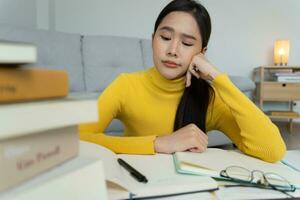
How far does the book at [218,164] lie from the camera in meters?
0.55

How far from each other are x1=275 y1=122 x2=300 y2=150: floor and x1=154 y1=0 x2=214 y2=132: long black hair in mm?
1668

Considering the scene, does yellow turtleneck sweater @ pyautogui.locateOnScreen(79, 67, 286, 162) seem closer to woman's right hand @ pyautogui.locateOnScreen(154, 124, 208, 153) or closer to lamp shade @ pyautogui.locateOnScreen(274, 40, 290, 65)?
woman's right hand @ pyautogui.locateOnScreen(154, 124, 208, 153)

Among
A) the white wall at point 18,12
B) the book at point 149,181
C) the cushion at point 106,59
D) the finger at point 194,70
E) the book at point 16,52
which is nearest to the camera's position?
the book at point 16,52

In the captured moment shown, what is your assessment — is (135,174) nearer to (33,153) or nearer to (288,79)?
(33,153)

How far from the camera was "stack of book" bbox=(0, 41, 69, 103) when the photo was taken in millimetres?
275

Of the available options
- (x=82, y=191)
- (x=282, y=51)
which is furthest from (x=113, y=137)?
(x=282, y=51)

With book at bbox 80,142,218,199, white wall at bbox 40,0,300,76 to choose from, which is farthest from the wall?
book at bbox 80,142,218,199

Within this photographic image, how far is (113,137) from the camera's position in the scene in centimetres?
78

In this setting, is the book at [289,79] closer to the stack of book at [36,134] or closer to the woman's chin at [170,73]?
the woman's chin at [170,73]

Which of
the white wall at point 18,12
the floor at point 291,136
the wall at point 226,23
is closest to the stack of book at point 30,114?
the floor at point 291,136

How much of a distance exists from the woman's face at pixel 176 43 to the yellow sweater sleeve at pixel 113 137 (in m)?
0.17

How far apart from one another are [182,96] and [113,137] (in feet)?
1.06

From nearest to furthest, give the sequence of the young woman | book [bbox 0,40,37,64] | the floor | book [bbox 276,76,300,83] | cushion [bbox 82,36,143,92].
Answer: book [bbox 0,40,37,64] → the young woman → cushion [bbox 82,36,143,92] → the floor → book [bbox 276,76,300,83]

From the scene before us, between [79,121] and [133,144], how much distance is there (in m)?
0.39
